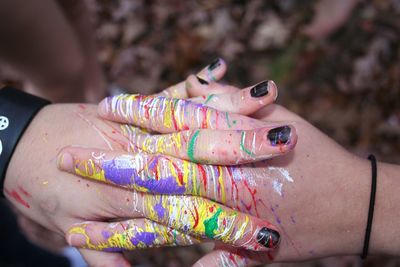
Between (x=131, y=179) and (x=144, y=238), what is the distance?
0.26 meters

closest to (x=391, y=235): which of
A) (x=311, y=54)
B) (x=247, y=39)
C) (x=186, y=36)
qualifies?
(x=311, y=54)

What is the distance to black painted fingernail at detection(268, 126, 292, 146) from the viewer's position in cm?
130

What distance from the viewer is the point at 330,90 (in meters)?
3.03

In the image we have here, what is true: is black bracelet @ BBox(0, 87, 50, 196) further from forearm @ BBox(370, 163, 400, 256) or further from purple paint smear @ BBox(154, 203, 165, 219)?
forearm @ BBox(370, 163, 400, 256)

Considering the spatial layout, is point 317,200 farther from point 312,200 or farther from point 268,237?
point 268,237

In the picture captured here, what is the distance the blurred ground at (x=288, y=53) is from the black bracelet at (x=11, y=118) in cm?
164

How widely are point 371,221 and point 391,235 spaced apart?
0.10m

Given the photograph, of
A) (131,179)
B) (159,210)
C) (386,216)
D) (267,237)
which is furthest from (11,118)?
(386,216)

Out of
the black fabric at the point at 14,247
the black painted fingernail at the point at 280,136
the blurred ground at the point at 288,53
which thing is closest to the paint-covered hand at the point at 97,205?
the black painted fingernail at the point at 280,136

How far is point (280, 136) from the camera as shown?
4.29ft

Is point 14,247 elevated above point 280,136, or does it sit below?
below

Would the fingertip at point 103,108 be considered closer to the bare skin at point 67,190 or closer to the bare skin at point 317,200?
the bare skin at point 67,190

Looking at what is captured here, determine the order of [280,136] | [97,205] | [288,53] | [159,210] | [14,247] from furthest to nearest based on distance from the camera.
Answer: [288,53] < [14,247] < [97,205] < [159,210] < [280,136]

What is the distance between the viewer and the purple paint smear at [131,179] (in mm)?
1374
